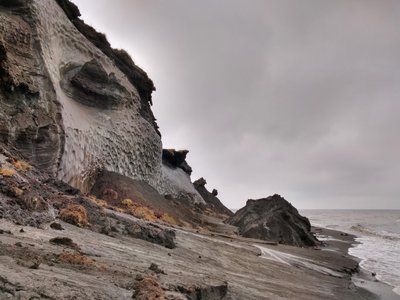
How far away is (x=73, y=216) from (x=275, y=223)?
33771mm

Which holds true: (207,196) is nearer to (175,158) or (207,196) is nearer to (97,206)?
(175,158)

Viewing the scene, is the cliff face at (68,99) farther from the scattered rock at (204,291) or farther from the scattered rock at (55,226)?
the scattered rock at (204,291)

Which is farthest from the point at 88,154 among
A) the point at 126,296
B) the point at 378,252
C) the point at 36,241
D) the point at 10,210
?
the point at 378,252

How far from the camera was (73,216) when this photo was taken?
1644 cm

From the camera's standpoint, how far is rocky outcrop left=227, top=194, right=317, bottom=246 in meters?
44.6

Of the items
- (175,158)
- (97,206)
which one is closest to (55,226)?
(97,206)

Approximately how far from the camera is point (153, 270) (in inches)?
464

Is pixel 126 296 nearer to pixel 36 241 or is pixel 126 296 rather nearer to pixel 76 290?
pixel 76 290

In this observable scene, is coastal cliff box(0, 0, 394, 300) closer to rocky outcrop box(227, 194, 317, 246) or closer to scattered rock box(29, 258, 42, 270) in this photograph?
scattered rock box(29, 258, 42, 270)

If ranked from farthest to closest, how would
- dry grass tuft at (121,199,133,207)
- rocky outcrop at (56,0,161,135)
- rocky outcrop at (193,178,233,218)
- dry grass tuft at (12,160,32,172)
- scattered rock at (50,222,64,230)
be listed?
rocky outcrop at (193,178,233,218), rocky outcrop at (56,0,161,135), dry grass tuft at (121,199,133,207), dry grass tuft at (12,160,32,172), scattered rock at (50,222,64,230)

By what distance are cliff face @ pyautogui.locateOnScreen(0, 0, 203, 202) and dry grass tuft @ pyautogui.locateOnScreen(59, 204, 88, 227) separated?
10.4 metres

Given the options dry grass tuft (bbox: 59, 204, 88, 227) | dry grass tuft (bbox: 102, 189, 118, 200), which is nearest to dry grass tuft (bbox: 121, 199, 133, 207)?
dry grass tuft (bbox: 102, 189, 118, 200)

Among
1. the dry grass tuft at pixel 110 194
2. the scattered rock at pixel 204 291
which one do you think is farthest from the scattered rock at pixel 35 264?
the dry grass tuft at pixel 110 194

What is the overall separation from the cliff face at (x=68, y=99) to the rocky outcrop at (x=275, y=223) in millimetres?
13099
